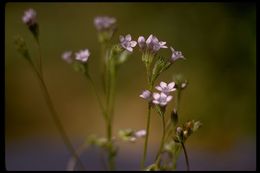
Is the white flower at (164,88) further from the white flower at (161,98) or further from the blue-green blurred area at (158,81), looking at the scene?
the blue-green blurred area at (158,81)

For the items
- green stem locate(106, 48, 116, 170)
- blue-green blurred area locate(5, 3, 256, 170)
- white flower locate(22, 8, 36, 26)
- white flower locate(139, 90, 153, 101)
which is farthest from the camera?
blue-green blurred area locate(5, 3, 256, 170)

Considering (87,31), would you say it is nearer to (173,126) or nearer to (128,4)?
(128,4)

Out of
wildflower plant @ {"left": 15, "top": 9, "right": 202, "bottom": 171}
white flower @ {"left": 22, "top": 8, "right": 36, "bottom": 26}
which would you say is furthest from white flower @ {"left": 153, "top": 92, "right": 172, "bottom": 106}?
white flower @ {"left": 22, "top": 8, "right": 36, "bottom": 26}

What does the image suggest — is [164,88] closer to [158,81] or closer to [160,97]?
[160,97]

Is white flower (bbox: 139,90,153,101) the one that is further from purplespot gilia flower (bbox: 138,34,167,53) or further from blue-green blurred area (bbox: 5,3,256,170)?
blue-green blurred area (bbox: 5,3,256,170)

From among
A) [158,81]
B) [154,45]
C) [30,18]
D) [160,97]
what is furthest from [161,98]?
[158,81]

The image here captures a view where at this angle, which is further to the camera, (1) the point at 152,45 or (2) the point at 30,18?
(2) the point at 30,18

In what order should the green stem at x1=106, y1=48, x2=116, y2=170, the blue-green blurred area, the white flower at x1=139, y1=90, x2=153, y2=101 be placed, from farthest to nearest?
the blue-green blurred area → the green stem at x1=106, y1=48, x2=116, y2=170 → the white flower at x1=139, y1=90, x2=153, y2=101

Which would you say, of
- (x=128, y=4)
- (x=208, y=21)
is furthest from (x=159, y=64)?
(x=128, y=4)

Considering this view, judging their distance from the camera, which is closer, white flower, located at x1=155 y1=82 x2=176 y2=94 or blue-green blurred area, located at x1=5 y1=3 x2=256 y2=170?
white flower, located at x1=155 y1=82 x2=176 y2=94
